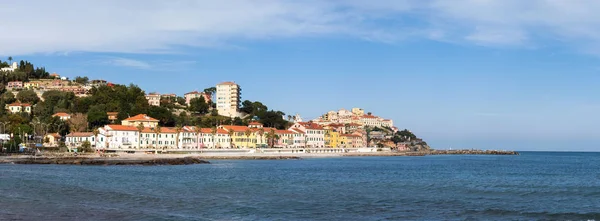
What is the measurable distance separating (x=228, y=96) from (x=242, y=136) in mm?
34379

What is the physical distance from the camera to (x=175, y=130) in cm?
9519

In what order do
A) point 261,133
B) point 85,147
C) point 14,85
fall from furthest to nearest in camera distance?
point 14,85 < point 261,133 < point 85,147

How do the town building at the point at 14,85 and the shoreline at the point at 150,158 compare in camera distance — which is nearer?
the shoreline at the point at 150,158

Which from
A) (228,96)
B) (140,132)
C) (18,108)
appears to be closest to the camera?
(140,132)

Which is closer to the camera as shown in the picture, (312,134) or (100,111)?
(100,111)

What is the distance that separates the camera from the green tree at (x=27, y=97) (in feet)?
396

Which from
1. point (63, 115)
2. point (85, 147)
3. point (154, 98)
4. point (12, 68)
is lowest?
point (85, 147)

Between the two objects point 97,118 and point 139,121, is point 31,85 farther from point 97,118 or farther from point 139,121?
point 139,121

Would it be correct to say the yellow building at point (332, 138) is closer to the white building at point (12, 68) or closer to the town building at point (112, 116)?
the town building at point (112, 116)

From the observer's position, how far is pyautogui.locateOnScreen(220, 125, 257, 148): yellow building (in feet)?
344

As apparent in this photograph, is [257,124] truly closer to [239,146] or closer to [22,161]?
[239,146]

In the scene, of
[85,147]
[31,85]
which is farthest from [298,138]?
[31,85]

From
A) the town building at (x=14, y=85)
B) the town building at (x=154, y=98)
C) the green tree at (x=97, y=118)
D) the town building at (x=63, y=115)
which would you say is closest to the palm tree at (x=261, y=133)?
the green tree at (x=97, y=118)

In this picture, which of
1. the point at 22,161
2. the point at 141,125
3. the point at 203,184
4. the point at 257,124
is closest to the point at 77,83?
the point at 257,124
